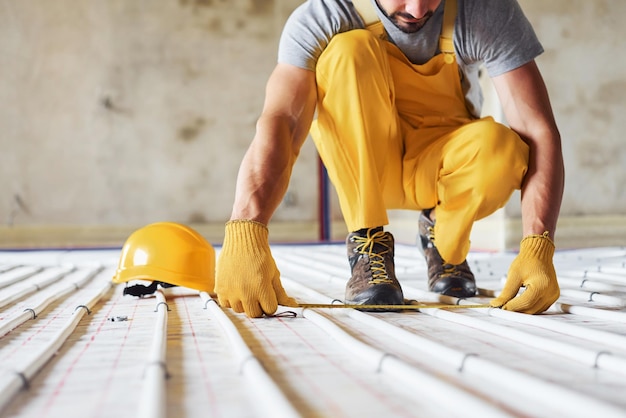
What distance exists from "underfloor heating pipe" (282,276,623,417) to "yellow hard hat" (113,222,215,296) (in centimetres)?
83

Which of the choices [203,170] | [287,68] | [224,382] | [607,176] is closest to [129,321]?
[224,382]

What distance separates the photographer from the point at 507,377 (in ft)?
2.94

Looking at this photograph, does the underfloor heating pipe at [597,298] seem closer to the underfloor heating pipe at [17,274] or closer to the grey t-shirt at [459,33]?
the grey t-shirt at [459,33]

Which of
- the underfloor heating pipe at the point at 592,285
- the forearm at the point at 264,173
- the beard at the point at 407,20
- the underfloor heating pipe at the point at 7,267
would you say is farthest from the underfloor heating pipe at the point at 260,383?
the underfloor heating pipe at the point at 7,267

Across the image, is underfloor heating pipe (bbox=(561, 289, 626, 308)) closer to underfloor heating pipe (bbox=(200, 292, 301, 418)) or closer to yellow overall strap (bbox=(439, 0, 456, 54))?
yellow overall strap (bbox=(439, 0, 456, 54))

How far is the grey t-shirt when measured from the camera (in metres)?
1.65

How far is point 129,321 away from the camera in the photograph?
152 cm

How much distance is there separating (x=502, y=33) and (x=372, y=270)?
0.69m

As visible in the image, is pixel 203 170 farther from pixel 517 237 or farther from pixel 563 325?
pixel 563 325

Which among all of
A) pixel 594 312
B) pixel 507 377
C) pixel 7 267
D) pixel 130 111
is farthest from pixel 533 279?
pixel 130 111

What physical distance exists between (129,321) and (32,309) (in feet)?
0.87

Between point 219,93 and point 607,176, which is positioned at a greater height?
point 219,93

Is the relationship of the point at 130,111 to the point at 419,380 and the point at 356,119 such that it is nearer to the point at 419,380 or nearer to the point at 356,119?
the point at 356,119

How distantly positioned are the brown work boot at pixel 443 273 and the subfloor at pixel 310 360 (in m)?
0.07
